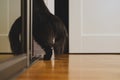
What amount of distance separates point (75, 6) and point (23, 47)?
1.40 meters

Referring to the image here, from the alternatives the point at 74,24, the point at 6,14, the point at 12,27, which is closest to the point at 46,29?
the point at 12,27

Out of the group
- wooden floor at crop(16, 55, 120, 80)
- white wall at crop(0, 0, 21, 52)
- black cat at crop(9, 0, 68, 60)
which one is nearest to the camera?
wooden floor at crop(16, 55, 120, 80)

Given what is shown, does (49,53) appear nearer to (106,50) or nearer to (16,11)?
(16,11)

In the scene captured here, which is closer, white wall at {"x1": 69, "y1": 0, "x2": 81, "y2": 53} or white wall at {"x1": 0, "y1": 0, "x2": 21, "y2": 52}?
white wall at {"x1": 0, "y1": 0, "x2": 21, "y2": 52}

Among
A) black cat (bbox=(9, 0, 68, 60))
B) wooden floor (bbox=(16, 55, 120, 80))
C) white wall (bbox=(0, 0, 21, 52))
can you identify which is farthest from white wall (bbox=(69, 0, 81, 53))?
white wall (bbox=(0, 0, 21, 52))

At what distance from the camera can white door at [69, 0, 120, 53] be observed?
7.75ft

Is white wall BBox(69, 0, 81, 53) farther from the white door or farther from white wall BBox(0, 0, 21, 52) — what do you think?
white wall BBox(0, 0, 21, 52)

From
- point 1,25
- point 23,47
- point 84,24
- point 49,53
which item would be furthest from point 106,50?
point 1,25

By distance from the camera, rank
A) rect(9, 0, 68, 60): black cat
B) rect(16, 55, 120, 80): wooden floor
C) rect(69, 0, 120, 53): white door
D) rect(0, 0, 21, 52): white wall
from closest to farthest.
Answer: rect(16, 55, 120, 80): wooden floor, rect(0, 0, 21, 52): white wall, rect(9, 0, 68, 60): black cat, rect(69, 0, 120, 53): white door

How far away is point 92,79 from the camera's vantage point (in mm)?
762

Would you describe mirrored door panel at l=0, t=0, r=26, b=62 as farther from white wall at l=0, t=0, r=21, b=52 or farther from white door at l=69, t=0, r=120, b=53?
white door at l=69, t=0, r=120, b=53

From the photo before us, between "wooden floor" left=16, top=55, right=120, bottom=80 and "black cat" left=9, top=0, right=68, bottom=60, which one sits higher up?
"black cat" left=9, top=0, right=68, bottom=60

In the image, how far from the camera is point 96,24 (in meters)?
2.37

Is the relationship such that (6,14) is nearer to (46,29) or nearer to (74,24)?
(46,29)
